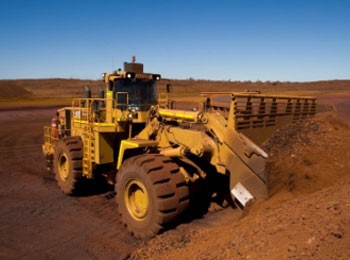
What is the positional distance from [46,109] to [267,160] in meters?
32.3

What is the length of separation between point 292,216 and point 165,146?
10.5 feet

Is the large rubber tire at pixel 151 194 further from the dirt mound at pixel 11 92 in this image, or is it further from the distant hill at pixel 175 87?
the distant hill at pixel 175 87

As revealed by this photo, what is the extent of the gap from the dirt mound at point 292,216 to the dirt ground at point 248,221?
0.04ft

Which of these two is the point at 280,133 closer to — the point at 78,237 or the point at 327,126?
the point at 327,126

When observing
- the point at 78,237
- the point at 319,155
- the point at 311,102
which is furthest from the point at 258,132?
the point at 78,237

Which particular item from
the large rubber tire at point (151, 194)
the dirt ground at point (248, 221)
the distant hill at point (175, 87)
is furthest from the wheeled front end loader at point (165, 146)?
the distant hill at point (175, 87)

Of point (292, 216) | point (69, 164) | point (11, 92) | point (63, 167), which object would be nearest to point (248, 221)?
point (292, 216)

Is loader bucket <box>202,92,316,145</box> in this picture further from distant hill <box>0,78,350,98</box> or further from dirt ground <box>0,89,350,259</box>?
distant hill <box>0,78,350,98</box>

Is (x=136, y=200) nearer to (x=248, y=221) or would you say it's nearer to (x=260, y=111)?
(x=248, y=221)

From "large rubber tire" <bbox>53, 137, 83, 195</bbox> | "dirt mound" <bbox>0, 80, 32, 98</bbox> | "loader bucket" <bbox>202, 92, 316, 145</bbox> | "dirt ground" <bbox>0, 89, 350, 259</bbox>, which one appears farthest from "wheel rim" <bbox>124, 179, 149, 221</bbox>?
"dirt mound" <bbox>0, 80, 32, 98</bbox>

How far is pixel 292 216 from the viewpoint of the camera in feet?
15.7

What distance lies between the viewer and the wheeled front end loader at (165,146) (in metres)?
6.16

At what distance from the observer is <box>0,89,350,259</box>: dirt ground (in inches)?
167

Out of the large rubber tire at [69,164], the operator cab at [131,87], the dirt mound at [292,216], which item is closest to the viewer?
the dirt mound at [292,216]
